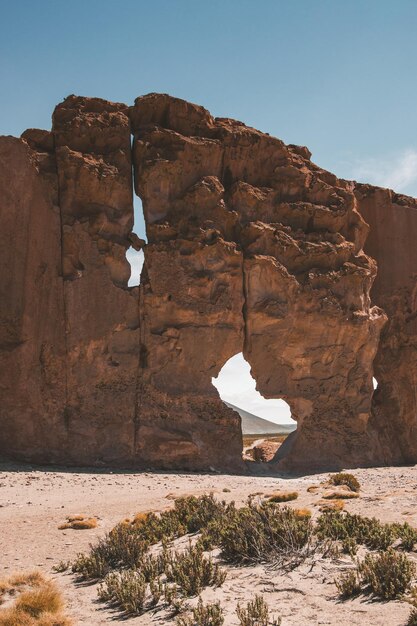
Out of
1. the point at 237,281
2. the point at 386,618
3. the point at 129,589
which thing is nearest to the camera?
the point at 386,618

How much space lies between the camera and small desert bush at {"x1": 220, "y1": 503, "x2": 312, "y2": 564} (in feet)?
26.6

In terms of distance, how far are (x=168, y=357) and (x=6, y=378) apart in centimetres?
541

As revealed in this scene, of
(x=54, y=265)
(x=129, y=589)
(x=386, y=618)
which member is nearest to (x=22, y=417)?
(x=54, y=265)

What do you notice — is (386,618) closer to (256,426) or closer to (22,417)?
(22,417)

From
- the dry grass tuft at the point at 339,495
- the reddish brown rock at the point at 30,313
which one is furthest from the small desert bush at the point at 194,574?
the reddish brown rock at the point at 30,313

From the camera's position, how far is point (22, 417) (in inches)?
768

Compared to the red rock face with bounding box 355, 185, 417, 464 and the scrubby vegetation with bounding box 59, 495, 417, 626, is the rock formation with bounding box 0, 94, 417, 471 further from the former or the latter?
the scrubby vegetation with bounding box 59, 495, 417, 626

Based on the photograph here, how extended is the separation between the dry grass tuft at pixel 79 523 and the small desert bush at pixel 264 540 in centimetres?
342

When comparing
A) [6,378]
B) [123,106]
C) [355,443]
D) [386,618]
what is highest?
[123,106]

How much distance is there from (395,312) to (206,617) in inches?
878

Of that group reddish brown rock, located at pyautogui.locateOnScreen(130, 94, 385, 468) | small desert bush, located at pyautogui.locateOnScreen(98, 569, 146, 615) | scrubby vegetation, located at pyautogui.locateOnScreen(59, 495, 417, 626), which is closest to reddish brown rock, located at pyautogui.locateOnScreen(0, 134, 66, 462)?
reddish brown rock, located at pyautogui.locateOnScreen(130, 94, 385, 468)

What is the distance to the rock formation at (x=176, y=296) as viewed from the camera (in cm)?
2017

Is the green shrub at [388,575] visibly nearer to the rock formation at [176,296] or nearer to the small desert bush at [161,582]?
the small desert bush at [161,582]

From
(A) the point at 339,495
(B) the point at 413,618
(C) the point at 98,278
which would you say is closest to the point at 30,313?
(C) the point at 98,278
